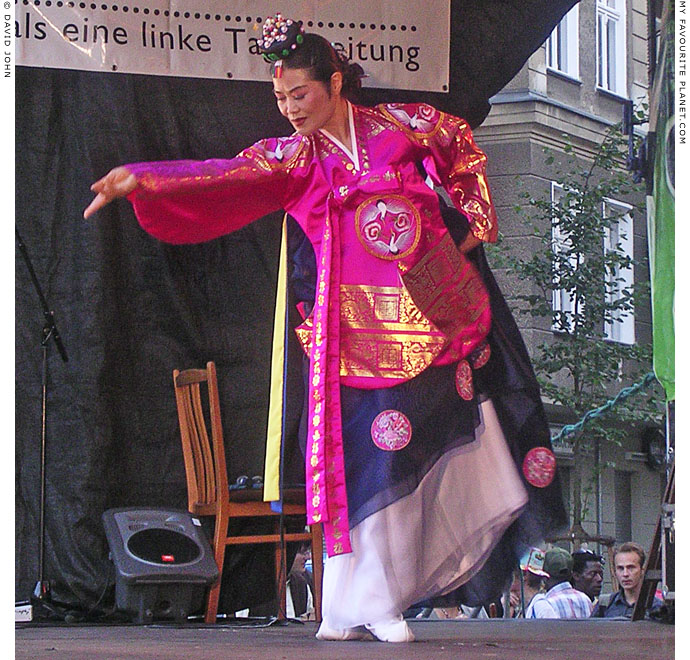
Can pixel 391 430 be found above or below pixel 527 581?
above

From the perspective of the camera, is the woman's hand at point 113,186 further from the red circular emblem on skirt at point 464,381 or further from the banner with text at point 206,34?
the red circular emblem on skirt at point 464,381

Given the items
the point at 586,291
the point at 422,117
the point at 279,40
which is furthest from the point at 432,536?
the point at 279,40

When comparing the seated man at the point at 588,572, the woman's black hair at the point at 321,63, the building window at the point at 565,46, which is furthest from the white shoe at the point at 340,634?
the building window at the point at 565,46

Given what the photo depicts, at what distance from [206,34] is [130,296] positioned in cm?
99

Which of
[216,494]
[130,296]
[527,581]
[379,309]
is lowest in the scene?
[527,581]

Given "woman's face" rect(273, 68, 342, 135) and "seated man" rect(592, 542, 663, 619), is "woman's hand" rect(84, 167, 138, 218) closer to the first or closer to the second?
"woman's face" rect(273, 68, 342, 135)

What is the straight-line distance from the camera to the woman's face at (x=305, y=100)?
445 cm

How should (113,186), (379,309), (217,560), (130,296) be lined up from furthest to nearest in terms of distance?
1. (130,296)
2. (217,560)
3. (113,186)
4. (379,309)

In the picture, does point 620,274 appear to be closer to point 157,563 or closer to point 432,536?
point 432,536

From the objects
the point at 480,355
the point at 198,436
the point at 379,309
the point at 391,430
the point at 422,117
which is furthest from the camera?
the point at 198,436

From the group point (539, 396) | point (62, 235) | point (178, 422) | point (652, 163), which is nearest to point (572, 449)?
point (539, 396)

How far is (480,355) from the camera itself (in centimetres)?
468

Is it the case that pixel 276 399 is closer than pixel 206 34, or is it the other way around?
pixel 276 399

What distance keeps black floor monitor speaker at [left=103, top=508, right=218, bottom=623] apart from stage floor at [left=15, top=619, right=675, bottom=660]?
88 millimetres
